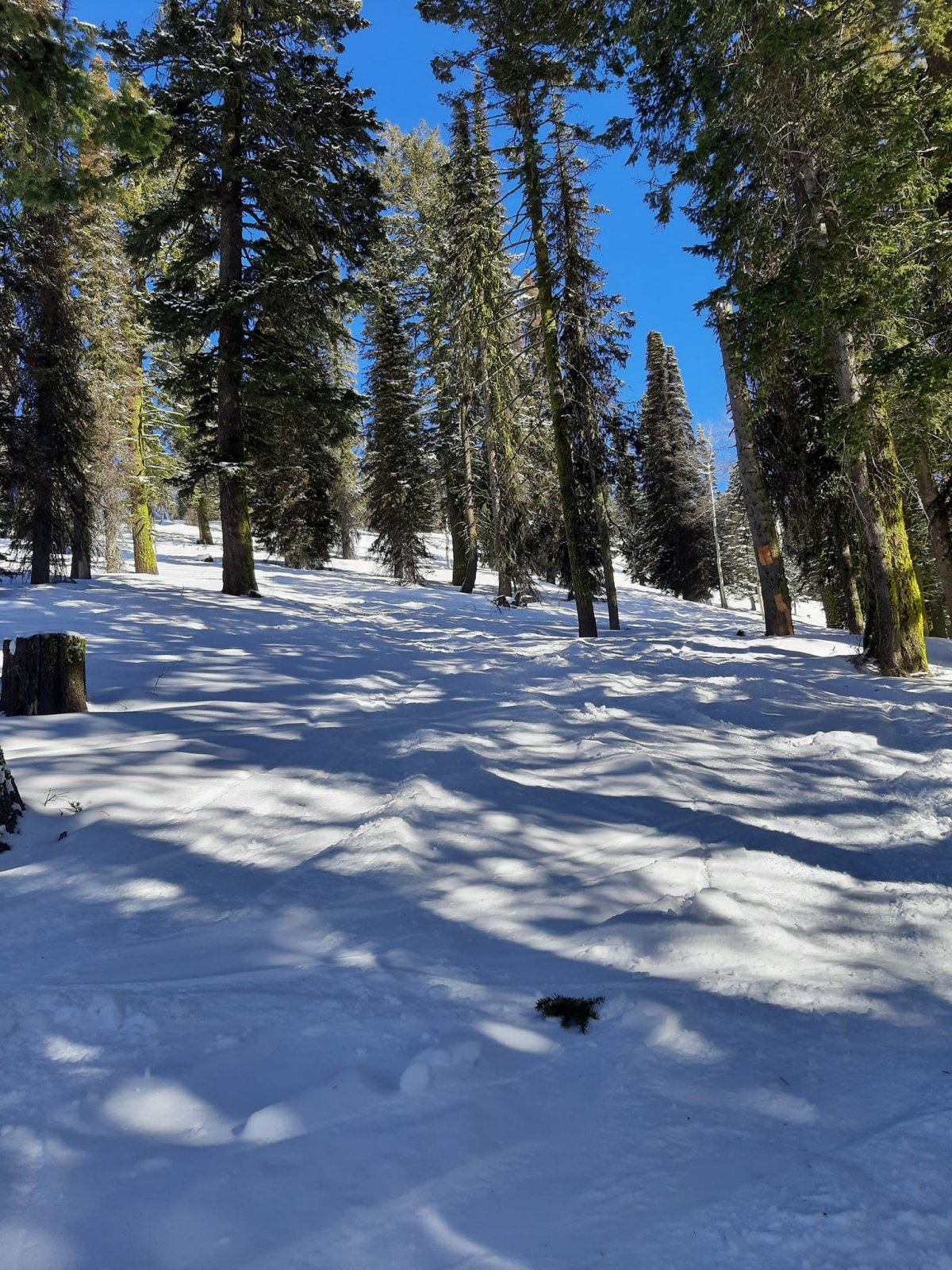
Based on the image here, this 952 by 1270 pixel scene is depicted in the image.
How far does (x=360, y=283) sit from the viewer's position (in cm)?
1346

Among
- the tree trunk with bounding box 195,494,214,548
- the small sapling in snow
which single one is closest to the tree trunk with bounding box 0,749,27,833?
the small sapling in snow

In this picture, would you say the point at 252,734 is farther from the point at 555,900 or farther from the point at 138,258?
the point at 138,258

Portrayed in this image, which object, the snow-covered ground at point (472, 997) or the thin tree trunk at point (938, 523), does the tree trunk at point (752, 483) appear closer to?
the thin tree trunk at point (938, 523)

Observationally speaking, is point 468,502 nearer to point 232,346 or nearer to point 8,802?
point 232,346

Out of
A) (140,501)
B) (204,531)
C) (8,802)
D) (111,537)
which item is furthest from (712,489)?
(8,802)

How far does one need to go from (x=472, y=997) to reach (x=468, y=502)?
876 inches

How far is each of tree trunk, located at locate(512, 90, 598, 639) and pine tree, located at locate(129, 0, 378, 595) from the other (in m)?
3.47

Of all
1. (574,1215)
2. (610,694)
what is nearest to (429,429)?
(610,694)

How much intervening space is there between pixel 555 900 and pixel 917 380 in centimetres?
595

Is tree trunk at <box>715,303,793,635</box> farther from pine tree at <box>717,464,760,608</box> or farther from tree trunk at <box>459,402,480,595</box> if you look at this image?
Answer: pine tree at <box>717,464,760,608</box>

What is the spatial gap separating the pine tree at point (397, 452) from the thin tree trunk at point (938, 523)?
17.7m

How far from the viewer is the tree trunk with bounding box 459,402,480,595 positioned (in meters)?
23.7

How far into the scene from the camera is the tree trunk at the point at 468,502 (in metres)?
23.7

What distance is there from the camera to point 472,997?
8.63 ft
